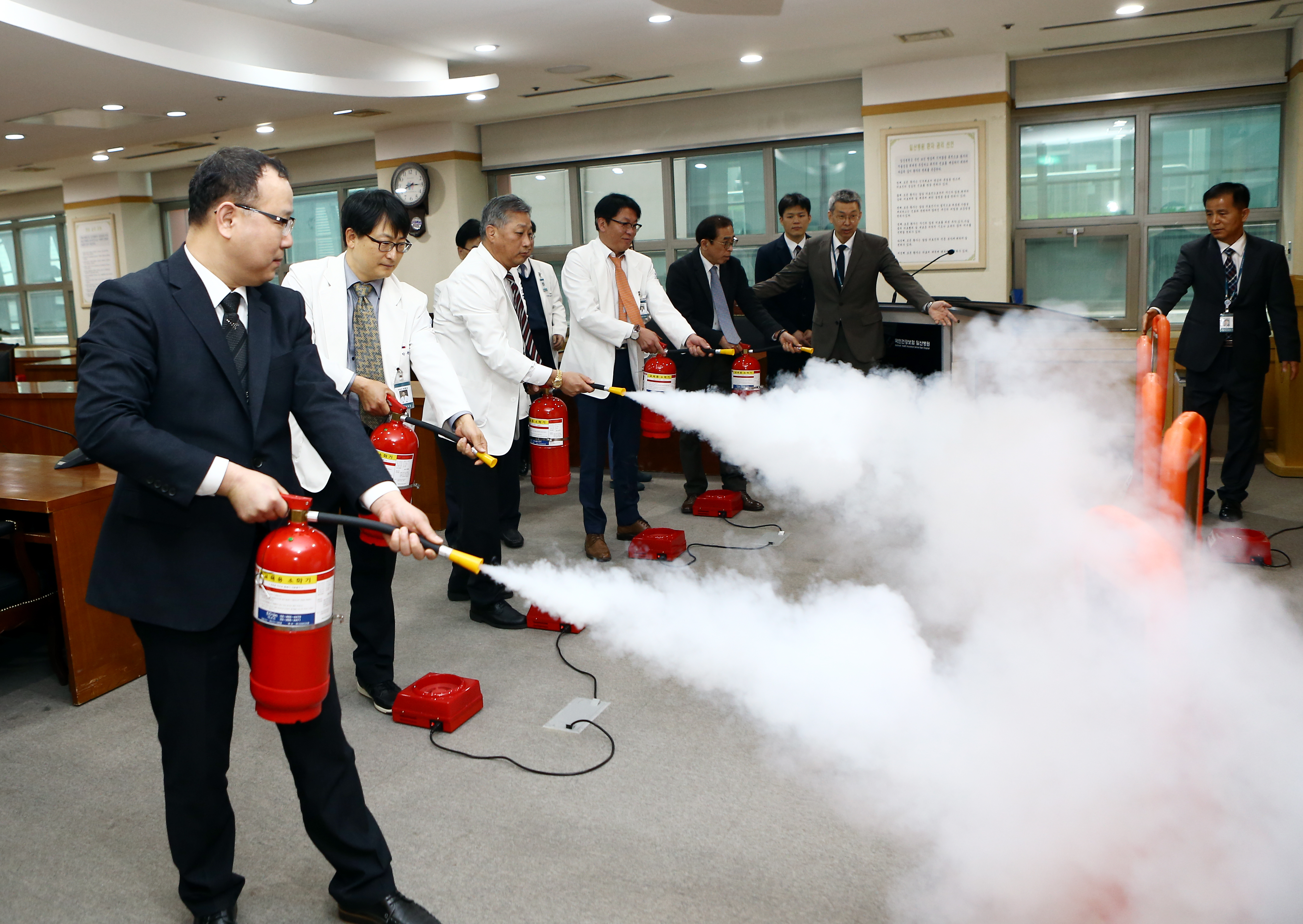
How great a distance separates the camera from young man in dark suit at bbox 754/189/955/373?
17.1 ft

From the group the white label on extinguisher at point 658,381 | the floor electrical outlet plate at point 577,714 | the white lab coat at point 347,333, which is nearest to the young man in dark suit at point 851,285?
the white label on extinguisher at point 658,381

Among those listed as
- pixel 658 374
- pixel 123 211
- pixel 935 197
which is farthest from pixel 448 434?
pixel 123 211

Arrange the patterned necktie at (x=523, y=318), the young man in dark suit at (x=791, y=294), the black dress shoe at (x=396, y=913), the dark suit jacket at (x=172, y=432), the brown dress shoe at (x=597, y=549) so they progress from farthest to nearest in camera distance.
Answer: the young man in dark suit at (x=791, y=294), the brown dress shoe at (x=597, y=549), the patterned necktie at (x=523, y=318), the black dress shoe at (x=396, y=913), the dark suit jacket at (x=172, y=432)

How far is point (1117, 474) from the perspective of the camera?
2.59 meters

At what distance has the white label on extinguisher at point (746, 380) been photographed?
4.82m

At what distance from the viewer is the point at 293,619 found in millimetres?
1655

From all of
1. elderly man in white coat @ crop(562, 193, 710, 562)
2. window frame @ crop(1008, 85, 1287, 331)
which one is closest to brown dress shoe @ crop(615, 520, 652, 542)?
elderly man in white coat @ crop(562, 193, 710, 562)

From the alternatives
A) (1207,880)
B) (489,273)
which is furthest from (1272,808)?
(489,273)

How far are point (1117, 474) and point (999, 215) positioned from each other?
5233 millimetres

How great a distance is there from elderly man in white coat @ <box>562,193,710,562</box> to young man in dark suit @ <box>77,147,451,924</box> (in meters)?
2.54

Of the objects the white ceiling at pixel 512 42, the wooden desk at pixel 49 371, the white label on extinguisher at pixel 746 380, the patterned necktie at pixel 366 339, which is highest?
the white ceiling at pixel 512 42

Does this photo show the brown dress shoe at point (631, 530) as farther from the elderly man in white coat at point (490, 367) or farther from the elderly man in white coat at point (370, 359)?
the elderly man in white coat at point (370, 359)

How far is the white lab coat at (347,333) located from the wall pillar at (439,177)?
247 inches

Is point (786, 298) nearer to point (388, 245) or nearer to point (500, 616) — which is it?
point (500, 616)
